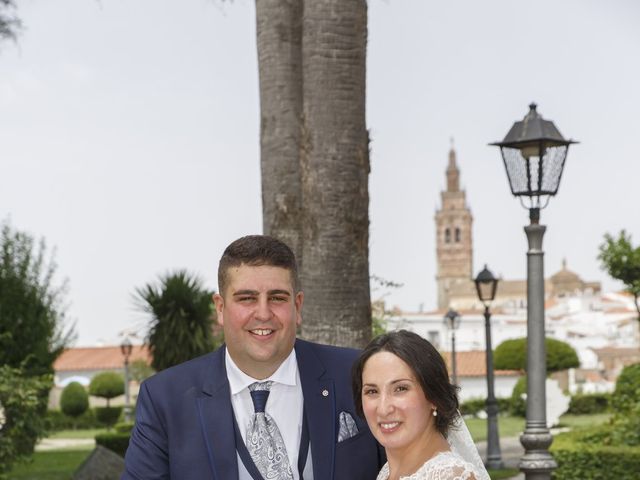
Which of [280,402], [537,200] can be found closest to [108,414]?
[537,200]

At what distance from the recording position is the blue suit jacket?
3.65 meters

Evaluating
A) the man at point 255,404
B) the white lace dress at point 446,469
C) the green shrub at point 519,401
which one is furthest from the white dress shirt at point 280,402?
the green shrub at point 519,401

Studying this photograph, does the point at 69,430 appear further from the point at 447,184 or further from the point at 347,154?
the point at 447,184

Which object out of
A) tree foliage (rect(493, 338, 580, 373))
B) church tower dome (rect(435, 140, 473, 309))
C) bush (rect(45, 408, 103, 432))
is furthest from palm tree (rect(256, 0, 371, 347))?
church tower dome (rect(435, 140, 473, 309))

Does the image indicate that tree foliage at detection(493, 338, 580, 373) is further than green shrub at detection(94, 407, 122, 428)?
Yes

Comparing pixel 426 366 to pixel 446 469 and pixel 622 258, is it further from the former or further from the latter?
pixel 622 258

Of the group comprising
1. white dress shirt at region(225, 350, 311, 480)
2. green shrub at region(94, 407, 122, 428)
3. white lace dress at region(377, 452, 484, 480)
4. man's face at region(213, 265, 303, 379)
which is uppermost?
man's face at region(213, 265, 303, 379)

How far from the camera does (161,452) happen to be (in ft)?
12.2

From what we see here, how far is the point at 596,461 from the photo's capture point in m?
14.3

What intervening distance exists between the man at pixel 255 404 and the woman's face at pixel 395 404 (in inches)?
11.8

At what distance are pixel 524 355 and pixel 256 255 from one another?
4959cm

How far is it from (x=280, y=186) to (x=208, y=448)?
4.30 m

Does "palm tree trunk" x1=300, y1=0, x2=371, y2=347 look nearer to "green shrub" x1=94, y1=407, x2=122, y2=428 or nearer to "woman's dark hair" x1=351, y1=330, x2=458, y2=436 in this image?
"woman's dark hair" x1=351, y1=330, x2=458, y2=436

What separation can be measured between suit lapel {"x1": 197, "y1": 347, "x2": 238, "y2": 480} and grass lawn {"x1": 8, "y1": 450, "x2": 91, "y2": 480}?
15832 millimetres
